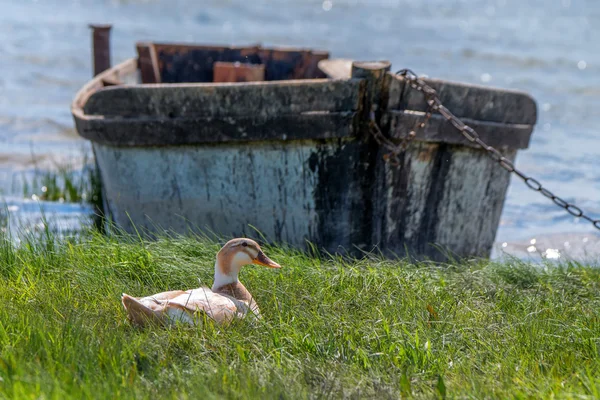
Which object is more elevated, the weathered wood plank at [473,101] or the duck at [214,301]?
the weathered wood plank at [473,101]

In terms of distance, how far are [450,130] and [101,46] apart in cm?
503

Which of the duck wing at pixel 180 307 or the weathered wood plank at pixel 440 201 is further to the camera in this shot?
the weathered wood plank at pixel 440 201

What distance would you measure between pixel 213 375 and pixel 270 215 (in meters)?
2.52

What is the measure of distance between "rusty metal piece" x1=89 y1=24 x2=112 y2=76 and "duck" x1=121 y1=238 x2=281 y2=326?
19.2ft

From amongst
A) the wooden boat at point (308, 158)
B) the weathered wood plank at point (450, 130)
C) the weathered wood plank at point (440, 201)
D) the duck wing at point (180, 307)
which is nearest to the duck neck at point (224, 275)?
the duck wing at point (180, 307)

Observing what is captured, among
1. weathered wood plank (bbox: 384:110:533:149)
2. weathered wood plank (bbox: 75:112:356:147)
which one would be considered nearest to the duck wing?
weathered wood plank (bbox: 75:112:356:147)

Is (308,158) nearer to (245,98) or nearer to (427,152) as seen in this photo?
(245,98)

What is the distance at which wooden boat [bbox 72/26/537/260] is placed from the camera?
16.8 ft

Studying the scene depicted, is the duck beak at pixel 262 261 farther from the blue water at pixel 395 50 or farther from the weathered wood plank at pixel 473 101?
the blue water at pixel 395 50

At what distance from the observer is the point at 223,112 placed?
5.18m

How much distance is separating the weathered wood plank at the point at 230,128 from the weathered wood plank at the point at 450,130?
0.95ft

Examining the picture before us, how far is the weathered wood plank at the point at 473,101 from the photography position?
514 centimetres

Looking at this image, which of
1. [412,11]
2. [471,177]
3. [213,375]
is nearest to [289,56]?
[471,177]

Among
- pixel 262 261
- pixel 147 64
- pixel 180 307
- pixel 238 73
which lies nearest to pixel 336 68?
pixel 238 73
